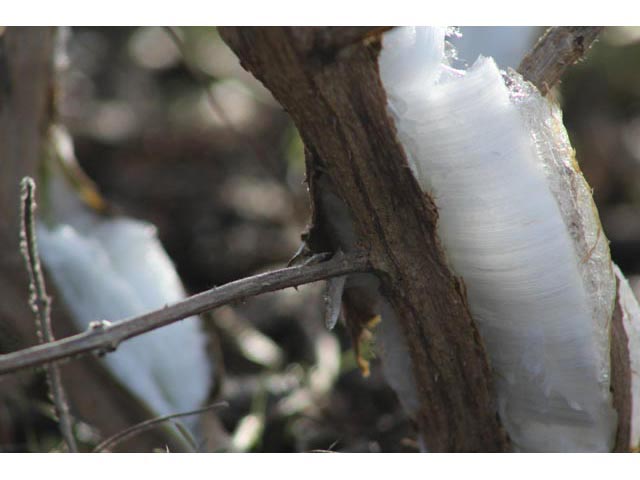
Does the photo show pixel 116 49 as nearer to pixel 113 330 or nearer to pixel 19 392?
pixel 19 392

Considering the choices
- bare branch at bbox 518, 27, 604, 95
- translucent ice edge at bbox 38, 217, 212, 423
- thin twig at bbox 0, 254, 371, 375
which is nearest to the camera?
thin twig at bbox 0, 254, 371, 375

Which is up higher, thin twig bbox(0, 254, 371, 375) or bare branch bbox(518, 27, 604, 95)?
bare branch bbox(518, 27, 604, 95)

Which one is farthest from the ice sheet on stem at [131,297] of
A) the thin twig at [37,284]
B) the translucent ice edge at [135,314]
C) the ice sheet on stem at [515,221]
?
the ice sheet on stem at [515,221]

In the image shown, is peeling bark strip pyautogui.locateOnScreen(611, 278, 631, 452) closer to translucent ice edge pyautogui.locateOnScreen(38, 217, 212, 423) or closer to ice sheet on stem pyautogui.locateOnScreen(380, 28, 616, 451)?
ice sheet on stem pyautogui.locateOnScreen(380, 28, 616, 451)

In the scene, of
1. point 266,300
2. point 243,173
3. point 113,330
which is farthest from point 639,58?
point 113,330

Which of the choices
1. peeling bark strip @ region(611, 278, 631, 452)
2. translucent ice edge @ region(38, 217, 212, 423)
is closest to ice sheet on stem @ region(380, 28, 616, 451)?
peeling bark strip @ region(611, 278, 631, 452)

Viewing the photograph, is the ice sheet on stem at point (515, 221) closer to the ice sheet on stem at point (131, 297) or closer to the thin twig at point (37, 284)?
the thin twig at point (37, 284)

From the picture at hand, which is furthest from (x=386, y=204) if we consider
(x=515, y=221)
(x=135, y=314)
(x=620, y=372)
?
(x=135, y=314)
